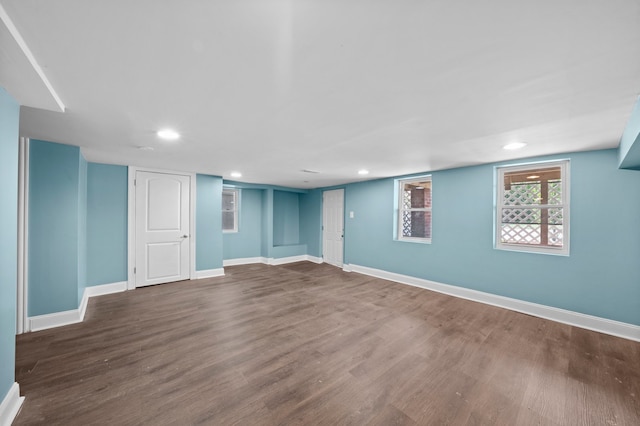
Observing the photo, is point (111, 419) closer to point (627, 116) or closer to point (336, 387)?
point (336, 387)

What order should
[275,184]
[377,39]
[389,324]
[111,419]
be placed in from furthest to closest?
[275,184] < [389,324] < [111,419] < [377,39]

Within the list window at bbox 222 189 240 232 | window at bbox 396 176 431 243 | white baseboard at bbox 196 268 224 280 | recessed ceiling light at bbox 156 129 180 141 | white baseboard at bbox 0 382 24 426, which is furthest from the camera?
window at bbox 222 189 240 232

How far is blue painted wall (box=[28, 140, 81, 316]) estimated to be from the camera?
2812 millimetres

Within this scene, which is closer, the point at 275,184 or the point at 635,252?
the point at 635,252

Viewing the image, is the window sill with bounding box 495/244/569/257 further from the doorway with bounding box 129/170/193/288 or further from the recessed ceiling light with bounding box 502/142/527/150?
the doorway with bounding box 129/170/193/288

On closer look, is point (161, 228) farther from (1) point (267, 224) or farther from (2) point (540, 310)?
(2) point (540, 310)

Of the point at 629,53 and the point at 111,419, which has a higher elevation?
the point at 629,53

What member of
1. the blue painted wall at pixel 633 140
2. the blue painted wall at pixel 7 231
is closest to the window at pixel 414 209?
the blue painted wall at pixel 633 140

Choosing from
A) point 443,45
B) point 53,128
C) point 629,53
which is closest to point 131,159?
point 53,128

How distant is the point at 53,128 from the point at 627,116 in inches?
203

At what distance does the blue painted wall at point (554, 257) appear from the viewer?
276cm

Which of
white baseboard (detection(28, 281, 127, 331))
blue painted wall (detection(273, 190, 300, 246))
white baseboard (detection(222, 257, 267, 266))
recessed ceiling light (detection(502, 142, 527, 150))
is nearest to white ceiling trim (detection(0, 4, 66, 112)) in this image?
white baseboard (detection(28, 281, 127, 331))

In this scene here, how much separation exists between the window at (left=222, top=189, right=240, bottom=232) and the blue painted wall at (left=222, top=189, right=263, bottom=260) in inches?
5.1

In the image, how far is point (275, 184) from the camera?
6.55m
